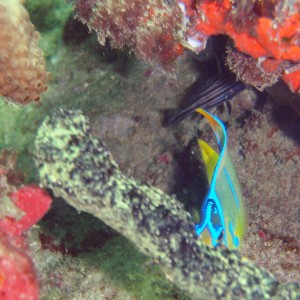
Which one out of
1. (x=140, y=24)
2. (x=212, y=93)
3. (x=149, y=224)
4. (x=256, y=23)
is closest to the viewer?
(x=149, y=224)

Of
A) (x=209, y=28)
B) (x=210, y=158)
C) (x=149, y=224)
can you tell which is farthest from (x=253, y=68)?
(x=149, y=224)

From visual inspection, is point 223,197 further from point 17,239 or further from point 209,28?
point 17,239

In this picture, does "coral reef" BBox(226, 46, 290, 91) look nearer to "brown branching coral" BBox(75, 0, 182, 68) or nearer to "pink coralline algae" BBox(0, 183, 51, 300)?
"brown branching coral" BBox(75, 0, 182, 68)

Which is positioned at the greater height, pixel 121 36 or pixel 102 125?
pixel 121 36

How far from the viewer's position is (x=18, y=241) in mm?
2066

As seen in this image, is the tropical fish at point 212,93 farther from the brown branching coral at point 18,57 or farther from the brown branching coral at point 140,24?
the brown branching coral at point 18,57

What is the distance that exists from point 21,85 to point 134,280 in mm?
1917

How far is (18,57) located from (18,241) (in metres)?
1.30

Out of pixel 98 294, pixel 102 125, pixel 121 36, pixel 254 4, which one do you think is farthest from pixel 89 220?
pixel 254 4

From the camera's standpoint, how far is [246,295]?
6.25 feet

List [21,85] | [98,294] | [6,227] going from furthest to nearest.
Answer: [98,294]
[21,85]
[6,227]

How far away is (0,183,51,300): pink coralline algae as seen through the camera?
6.16 feet

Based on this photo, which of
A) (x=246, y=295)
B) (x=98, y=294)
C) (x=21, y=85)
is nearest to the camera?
(x=246, y=295)

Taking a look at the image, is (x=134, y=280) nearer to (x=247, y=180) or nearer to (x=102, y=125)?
(x=247, y=180)
